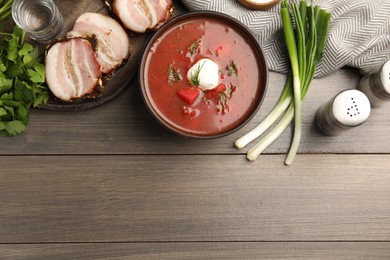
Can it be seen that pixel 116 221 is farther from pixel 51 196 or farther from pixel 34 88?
pixel 34 88

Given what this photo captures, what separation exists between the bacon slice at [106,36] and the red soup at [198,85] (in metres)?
0.12

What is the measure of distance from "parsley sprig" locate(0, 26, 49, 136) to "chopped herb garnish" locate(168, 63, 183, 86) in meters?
0.40

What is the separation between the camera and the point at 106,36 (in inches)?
64.7

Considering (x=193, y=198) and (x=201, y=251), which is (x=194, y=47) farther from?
(x=201, y=251)

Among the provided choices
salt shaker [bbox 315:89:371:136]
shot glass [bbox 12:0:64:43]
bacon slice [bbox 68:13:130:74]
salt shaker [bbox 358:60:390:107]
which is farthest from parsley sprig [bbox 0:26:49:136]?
salt shaker [bbox 358:60:390:107]

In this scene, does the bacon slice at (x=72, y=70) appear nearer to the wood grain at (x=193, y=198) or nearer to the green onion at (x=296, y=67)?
the wood grain at (x=193, y=198)

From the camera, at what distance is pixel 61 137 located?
66.5 inches

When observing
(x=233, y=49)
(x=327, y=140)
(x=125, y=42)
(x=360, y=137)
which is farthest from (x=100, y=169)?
(x=360, y=137)

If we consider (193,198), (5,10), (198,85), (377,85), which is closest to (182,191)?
(193,198)

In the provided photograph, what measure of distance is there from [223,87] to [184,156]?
283mm

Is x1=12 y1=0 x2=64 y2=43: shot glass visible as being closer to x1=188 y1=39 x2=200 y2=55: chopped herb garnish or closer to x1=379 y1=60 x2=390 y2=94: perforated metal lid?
x1=188 y1=39 x2=200 y2=55: chopped herb garnish

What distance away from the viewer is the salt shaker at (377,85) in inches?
62.1

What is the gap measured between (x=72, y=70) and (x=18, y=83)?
0.17 metres

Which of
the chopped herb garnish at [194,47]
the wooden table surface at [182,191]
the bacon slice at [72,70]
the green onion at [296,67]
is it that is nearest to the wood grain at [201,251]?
the wooden table surface at [182,191]
